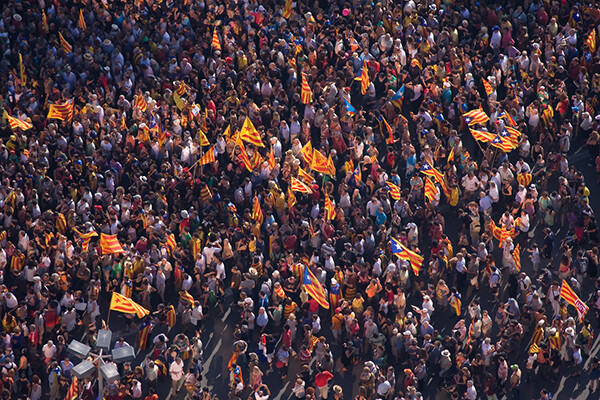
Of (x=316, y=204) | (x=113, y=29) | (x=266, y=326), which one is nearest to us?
(x=266, y=326)

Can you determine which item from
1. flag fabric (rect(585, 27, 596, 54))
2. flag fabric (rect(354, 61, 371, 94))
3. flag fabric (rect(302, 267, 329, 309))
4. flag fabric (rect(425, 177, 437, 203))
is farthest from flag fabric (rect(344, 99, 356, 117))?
flag fabric (rect(585, 27, 596, 54))

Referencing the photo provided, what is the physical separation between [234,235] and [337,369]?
5.25 metres

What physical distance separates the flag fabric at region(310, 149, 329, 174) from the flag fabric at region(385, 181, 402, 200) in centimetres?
198

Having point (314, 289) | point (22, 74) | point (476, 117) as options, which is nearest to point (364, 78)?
point (476, 117)

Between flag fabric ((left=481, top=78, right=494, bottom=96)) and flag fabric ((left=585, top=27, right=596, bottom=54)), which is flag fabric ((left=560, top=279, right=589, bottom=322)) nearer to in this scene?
flag fabric ((left=481, top=78, right=494, bottom=96))

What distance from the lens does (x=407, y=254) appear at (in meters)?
41.3

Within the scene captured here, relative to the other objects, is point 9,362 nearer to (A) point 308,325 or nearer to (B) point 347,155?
(A) point 308,325

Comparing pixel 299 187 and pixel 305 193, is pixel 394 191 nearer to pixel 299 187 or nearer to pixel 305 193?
pixel 305 193

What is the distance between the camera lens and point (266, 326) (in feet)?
135

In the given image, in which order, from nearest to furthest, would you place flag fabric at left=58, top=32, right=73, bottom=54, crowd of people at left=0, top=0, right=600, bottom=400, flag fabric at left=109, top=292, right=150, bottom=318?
flag fabric at left=109, top=292, right=150, bottom=318
crowd of people at left=0, top=0, right=600, bottom=400
flag fabric at left=58, top=32, right=73, bottom=54

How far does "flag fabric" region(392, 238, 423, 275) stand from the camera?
136 ft

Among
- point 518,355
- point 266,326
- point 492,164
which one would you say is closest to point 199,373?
point 266,326

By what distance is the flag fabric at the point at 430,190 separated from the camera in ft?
143

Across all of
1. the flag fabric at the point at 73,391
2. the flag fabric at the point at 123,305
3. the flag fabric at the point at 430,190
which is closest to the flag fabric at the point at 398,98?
the flag fabric at the point at 430,190
